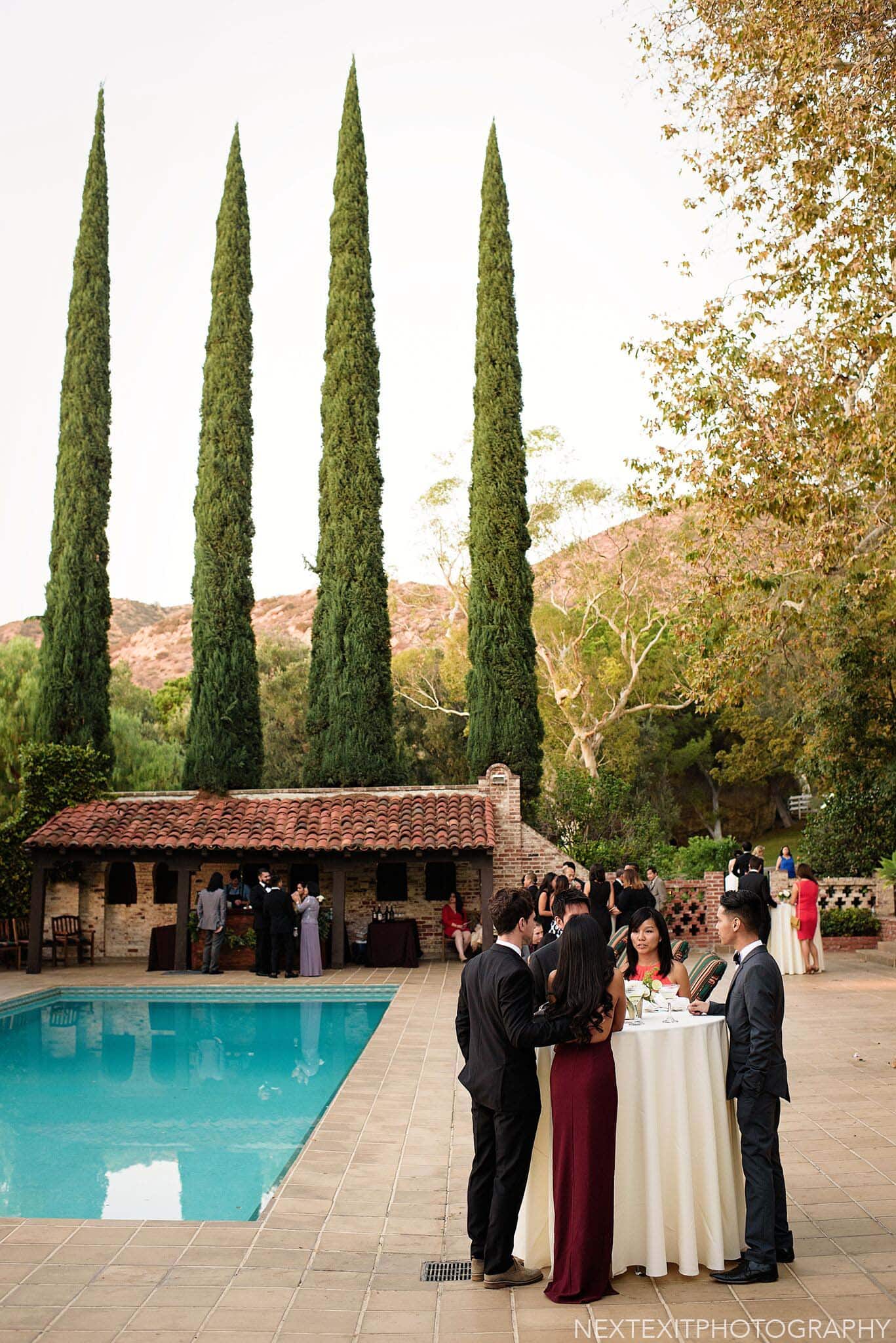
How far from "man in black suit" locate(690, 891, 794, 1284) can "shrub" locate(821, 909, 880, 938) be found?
15.7 meters

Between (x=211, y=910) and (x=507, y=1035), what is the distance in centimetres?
1429

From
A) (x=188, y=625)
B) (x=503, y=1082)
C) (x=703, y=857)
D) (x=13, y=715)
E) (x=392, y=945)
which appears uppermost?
(x=188, y=625)

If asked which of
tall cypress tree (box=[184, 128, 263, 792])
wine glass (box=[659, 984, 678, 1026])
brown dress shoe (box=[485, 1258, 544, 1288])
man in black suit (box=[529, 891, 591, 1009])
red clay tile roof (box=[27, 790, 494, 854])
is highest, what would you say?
tall cypress tree (box=[184, 128, 263, 792])

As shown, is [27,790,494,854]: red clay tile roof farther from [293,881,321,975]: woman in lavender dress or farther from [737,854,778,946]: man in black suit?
[737,854,778,946]: man in black suit

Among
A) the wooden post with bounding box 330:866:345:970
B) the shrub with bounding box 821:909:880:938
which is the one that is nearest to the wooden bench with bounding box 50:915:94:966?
the wooden post with bounding box 330:866:345:970

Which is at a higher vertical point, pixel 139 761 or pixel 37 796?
pixel 139 761

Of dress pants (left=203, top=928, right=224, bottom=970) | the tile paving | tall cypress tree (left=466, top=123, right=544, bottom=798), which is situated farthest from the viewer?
tall cypress tree (left=466, top=123, right=544, bottom=798)

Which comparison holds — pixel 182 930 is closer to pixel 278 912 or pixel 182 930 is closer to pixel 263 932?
pixel 263 932

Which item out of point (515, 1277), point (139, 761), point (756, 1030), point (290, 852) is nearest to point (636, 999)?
point (756, 1030)

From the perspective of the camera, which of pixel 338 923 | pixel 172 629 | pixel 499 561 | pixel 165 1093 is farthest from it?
pixel 172 629

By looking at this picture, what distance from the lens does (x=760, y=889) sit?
1245 centimetres

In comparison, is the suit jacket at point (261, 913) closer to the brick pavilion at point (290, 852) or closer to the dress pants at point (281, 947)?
the dress pants at point (281, 947)

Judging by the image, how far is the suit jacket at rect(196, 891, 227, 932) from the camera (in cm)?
1847

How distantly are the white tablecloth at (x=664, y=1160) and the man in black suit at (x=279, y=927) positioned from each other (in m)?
13.5
